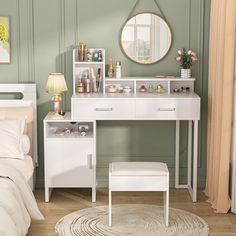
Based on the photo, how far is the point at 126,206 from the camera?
193 inches

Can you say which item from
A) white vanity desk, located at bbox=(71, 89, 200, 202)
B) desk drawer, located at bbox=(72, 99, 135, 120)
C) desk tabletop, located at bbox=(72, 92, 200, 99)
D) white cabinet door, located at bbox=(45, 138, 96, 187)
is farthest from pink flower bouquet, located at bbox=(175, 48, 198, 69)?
white cabinet door, located at bbox=(45, 138, 96, 187)

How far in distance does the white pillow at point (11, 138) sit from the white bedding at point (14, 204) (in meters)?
0.32

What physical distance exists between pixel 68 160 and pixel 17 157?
0.49 metres

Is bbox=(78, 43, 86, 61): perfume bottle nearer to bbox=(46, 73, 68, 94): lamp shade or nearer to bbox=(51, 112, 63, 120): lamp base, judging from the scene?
bbox=(46, 73, 68, 94): lamp shade

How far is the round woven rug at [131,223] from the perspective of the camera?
14.0 ft

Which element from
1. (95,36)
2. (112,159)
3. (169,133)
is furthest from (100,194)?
(95,36)

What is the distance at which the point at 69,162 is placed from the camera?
5.00 metres

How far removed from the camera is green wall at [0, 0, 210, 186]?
17.4 ft

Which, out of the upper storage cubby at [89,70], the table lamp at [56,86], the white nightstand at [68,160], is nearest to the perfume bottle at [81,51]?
the upper storage cubby at [89,70]

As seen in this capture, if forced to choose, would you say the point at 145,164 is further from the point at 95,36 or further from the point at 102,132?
the point at 95,36

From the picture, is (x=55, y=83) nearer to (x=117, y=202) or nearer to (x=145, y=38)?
(x=145, y=38)

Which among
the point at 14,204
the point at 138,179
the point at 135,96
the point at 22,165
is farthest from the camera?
the point at 135,96

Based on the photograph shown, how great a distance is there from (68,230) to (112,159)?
1345mm

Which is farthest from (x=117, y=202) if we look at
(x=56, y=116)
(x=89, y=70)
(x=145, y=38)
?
(x=145, y=38)
